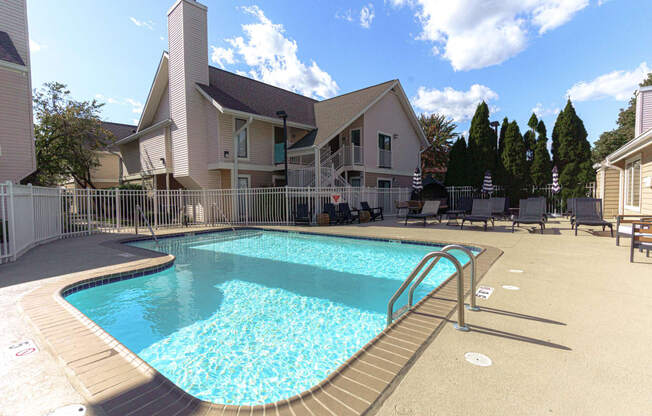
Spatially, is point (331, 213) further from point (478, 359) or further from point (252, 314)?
point (478, 359)

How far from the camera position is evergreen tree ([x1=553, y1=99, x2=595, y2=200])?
1573 cm

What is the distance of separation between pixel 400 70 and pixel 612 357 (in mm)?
22018

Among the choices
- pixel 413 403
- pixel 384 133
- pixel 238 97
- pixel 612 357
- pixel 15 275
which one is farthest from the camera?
pixel 384 133

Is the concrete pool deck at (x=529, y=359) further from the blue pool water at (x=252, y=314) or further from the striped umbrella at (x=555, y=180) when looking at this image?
the striped umbrella at (x=555, y=180)

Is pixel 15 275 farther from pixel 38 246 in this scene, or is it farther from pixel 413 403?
pixel 413 403

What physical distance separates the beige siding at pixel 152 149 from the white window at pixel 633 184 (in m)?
20.4

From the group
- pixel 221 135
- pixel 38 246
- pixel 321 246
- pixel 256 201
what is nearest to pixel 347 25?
pixel 221 135

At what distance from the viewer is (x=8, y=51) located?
951cm

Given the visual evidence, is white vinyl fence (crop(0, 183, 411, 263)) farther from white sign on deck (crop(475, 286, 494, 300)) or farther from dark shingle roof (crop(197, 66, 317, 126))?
white sign on deck (crop(475, 286, 494, 300))

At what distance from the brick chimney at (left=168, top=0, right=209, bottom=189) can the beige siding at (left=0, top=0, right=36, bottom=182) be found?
5439 mm

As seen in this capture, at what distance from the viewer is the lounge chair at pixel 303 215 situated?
12617mm

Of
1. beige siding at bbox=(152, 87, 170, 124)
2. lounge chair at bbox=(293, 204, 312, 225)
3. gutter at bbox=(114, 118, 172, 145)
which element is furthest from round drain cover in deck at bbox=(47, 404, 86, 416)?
beige siding at bbox=(152, 87, 170, 124)

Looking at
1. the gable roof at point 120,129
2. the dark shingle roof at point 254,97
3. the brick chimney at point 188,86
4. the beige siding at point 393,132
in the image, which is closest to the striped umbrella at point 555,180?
the beige siding at point 393,132

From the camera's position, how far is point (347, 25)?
568 inches
